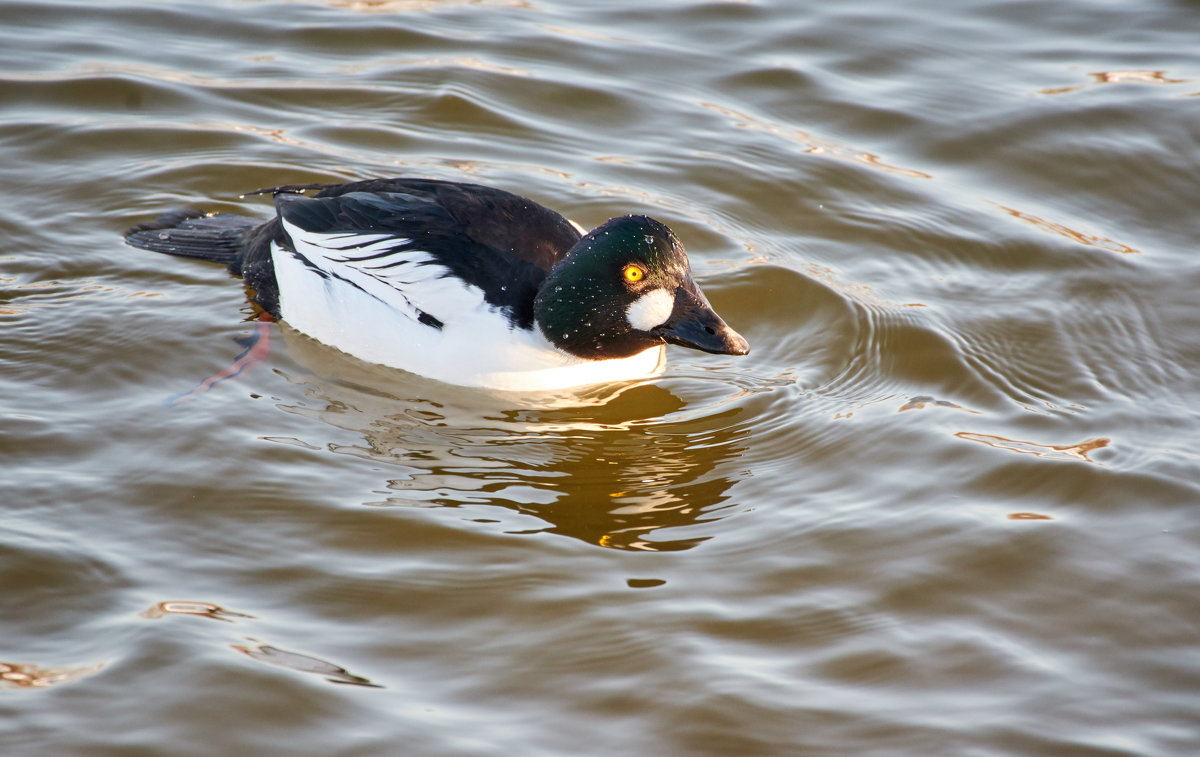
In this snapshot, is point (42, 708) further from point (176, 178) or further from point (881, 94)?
point (881, 94)

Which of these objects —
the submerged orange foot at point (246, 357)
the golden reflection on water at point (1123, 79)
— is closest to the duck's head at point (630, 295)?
the submerged orange foot at point (246, 357)

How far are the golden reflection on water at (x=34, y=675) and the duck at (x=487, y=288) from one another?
2094 mm

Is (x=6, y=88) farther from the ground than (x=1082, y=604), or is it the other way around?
(x=6, y=88)

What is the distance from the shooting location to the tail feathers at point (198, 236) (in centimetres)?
632

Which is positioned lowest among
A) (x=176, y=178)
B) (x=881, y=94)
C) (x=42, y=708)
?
(x=42, y=708)

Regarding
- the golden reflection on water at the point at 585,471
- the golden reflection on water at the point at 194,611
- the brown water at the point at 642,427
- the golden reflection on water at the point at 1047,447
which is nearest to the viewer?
the brown water at the point at 642,427

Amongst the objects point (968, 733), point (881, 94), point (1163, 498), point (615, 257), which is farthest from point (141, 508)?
point (881, 94)

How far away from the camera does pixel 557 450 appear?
516 centimetres

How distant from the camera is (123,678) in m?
3.76

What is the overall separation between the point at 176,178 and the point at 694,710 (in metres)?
4.92

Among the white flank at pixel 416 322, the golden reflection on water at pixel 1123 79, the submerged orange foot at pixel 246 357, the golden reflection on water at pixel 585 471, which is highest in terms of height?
the golden reflection on water at pixel 1123 79

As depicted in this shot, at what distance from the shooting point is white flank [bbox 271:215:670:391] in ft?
17.5

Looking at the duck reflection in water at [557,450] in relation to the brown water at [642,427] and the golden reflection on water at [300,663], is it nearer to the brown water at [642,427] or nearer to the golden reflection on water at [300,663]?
the brown water at [642,427]

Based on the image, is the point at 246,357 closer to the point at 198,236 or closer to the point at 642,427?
the point at 198,236
